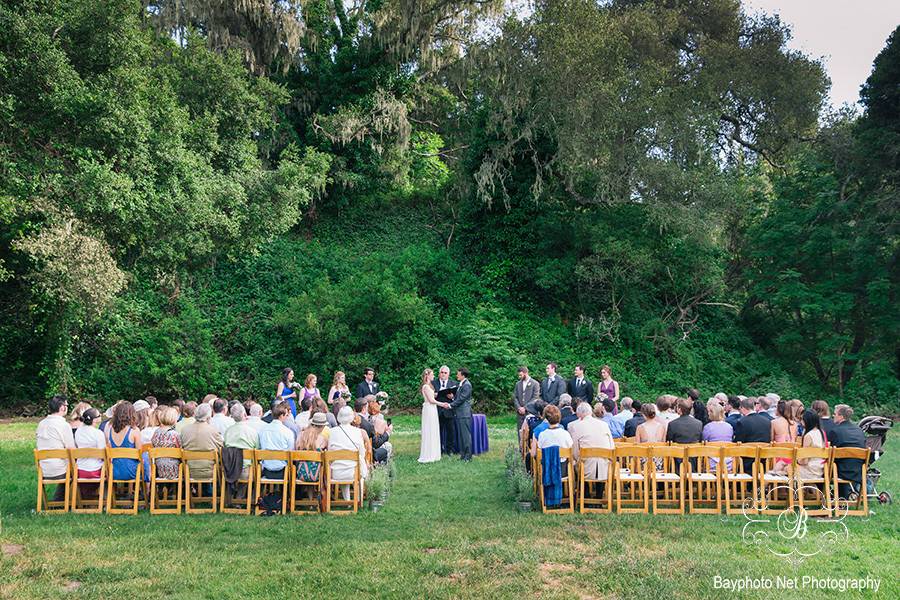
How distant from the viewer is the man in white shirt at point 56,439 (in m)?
8.62

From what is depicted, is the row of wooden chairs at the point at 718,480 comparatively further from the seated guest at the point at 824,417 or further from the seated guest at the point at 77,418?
the seated guest at the point at 77,418

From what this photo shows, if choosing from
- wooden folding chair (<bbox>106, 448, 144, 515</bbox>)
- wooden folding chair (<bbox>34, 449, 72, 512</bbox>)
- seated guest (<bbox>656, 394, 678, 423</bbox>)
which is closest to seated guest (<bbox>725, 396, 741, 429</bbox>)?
seated guest (<bbox>656, 394, 678, 423</bbox>)

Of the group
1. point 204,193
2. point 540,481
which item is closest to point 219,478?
point 540,481

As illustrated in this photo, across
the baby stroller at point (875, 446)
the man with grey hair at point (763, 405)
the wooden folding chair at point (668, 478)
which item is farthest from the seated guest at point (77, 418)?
the baby stroller at point (875, 446)

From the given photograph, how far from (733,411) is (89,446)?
8.63 metres

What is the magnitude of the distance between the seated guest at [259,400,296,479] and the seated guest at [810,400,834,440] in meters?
6.07

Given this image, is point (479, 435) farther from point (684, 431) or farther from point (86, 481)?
point (86, 481)

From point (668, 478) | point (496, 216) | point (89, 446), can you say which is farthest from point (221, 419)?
point (496, 216)

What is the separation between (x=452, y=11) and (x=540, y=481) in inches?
888

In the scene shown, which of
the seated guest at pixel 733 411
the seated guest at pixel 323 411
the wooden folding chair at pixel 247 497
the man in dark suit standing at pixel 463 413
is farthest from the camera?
the man in dark suit standing at pixel 463 413

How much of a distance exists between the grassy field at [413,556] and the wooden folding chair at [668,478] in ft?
1.08

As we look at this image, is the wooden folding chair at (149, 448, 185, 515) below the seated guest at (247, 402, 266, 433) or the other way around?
below

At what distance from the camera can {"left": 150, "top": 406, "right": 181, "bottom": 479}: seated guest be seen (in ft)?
28.7

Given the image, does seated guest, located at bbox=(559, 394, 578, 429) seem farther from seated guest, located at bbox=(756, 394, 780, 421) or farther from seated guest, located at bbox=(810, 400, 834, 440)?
seated guest, located at bbox=(810, 400, 834, 440)
